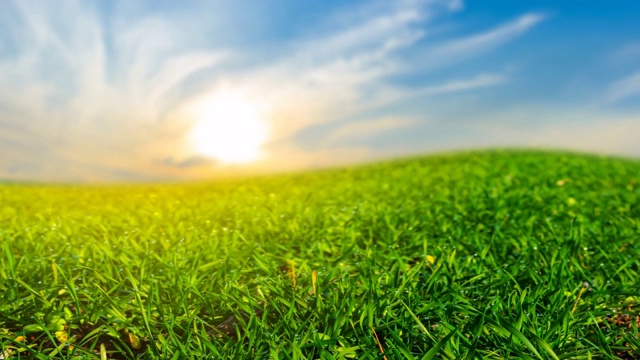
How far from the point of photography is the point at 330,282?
2.79 m

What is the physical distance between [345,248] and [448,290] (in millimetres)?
1032

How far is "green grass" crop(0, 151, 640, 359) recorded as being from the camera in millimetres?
2332

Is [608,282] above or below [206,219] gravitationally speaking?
below

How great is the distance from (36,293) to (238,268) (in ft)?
3.40

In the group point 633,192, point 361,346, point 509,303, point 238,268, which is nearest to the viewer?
point 361,346

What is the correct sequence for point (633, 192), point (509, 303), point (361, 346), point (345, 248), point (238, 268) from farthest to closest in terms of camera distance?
point (633, 192)
point (345, 248)
point (238, 268)
point (509, 303)
point (361, 346)

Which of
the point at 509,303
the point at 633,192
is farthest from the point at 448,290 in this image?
the point at 633,192

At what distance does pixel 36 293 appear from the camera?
2.73 meters

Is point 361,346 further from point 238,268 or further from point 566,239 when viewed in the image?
point 566,239

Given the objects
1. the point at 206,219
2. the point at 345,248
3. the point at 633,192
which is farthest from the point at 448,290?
the point at 633,192

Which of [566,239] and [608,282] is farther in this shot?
[566,239]

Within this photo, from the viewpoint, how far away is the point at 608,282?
320 centimetres

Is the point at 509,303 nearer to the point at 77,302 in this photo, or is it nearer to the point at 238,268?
the point at 238,268

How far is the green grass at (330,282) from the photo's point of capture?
7.65 feet
